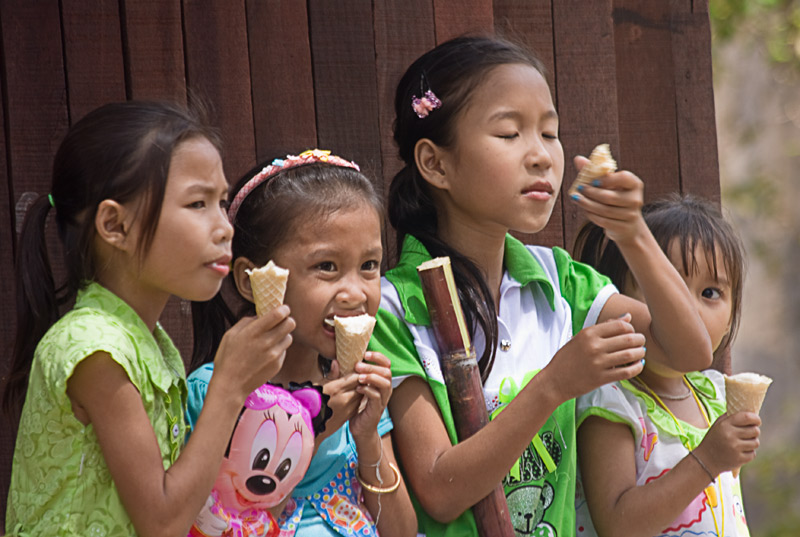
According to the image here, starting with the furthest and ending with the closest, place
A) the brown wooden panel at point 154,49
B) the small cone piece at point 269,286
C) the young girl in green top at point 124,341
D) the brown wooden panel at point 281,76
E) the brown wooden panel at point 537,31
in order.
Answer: the brown wooden panel at point 537,31, the brown wooden panel at point 281,76, the brown wooden panel at point 154,49, the small cone piece at point 269,286, the young girl in green top at point 124,341

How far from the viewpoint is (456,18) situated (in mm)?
4234

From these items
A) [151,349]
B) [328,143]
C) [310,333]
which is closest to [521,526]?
[310,333]

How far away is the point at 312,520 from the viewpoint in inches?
114

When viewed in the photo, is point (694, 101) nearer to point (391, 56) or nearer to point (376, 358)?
point (391, 56)

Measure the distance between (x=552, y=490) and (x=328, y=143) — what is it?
1.54 m

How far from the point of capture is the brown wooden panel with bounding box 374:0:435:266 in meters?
4.12

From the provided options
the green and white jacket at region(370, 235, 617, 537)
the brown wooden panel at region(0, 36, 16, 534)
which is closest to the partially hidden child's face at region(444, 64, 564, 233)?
the green and white jacket at region(370, 235, 617, 537)

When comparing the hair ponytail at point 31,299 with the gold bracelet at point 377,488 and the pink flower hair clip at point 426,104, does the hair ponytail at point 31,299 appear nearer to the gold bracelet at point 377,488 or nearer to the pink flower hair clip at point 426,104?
the gold bracelet at point 377,488

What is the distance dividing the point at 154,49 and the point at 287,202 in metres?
1.10

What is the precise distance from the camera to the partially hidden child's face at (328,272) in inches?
114

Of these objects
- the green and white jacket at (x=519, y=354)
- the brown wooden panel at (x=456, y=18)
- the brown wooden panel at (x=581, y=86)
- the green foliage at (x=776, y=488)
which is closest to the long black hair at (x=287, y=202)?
the green and white jacket at (x=519, y=354)

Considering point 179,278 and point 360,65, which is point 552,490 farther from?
point 360,65

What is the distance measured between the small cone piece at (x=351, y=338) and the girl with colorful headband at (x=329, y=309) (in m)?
0.03

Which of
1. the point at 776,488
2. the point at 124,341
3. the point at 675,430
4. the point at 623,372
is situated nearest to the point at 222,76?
the point at 124,341
